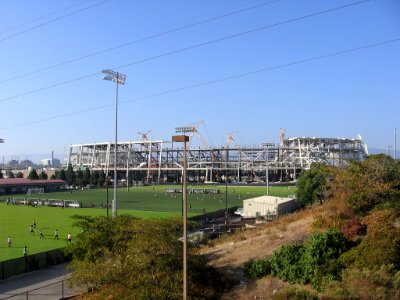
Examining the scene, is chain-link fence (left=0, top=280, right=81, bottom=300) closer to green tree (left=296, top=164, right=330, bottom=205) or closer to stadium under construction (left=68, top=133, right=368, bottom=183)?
green tree (left=296, top=164, right=330, bottom=205)

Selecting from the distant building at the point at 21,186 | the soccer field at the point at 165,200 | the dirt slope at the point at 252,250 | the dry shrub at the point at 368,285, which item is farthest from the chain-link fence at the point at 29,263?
the distant building at the point at 21,186

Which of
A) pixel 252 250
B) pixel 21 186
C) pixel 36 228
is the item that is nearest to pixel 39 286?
pixel 252 250

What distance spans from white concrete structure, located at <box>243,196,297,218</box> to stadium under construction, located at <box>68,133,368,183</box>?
8156 cm

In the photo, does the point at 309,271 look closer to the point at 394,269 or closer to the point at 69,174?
the point at 394,269

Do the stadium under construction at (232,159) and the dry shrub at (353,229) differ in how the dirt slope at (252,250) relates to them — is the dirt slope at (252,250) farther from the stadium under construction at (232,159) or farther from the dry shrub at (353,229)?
the stadium under construction at (232,159)

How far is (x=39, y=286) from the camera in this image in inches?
788

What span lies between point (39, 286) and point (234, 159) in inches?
5043

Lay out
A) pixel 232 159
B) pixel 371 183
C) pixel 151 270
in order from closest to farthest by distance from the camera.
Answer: pixel 151 270
pixel 371 183
pixel 232 159

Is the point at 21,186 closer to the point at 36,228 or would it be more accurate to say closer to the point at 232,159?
the point at 36,228

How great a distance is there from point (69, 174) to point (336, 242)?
3919 inches

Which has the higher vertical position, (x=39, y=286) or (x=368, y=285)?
(x=368, y=285)

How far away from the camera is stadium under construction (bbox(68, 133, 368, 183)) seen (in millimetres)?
131875

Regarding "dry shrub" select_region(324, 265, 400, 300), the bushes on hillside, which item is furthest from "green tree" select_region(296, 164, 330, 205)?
"dry shrub" select_region(324, 265, 400, 300)

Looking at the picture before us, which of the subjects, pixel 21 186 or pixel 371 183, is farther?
pixel 21 186
